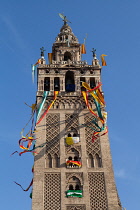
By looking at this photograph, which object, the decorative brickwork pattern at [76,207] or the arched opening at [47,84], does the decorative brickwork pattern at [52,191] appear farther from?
the arched opening at [47,84]

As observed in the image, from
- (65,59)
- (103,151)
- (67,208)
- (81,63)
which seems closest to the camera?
(67,208)

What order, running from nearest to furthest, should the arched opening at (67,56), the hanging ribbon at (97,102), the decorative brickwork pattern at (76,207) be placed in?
1. the decorative brickwork pattern at (76,207)
2. the hanging ribbon at (97,102)
3. the arched opening at (67,56)

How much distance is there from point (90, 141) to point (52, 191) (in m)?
4.71

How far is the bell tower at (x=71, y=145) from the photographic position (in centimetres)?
2180

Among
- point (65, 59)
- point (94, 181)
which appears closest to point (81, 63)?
point (65, 59)

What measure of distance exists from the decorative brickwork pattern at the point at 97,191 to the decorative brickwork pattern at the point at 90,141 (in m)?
1.78

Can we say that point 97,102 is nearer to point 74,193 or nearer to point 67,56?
point 74,193

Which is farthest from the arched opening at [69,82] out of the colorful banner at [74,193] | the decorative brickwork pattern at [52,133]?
the colorful banner at [74,193]

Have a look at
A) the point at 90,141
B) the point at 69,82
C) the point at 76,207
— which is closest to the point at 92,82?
the point at 69,82

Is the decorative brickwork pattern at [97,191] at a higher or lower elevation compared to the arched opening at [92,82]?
lower

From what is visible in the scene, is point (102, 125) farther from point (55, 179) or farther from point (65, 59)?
point (65, 59)

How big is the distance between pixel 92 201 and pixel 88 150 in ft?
12.5

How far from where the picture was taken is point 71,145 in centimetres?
2430

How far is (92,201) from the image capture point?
2173 centimetres
